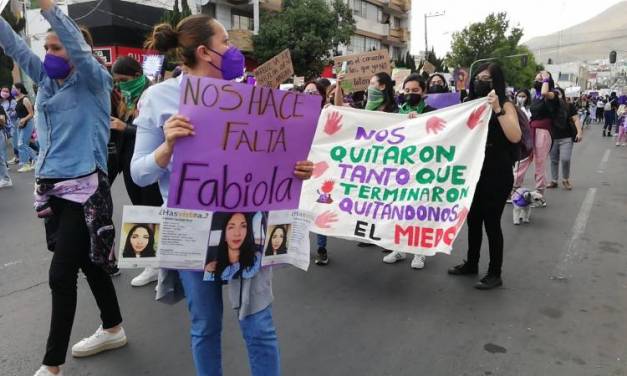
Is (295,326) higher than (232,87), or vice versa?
(232,87)

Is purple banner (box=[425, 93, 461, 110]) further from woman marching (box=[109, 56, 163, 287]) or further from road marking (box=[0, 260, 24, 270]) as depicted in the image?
road marking (box=[0, 260, 24, 270])

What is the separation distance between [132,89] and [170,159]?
2.47 meters

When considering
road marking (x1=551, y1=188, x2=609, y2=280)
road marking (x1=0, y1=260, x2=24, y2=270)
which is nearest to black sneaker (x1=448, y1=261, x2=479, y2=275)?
road marking (x1=551, y1=188, x2=609, y2=280)

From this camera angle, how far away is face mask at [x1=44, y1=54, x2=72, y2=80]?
2.69m

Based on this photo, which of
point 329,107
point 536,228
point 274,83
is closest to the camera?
point 329,107

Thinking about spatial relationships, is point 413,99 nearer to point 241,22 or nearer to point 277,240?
point 277,240

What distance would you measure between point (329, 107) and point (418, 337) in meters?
2.33

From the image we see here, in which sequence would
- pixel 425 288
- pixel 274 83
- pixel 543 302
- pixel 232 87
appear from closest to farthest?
1. pixel 232 87
2. pixel 543 302
3. pixel 425 288
4. pixel 274 83

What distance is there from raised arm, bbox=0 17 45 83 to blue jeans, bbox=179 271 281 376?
148 cm

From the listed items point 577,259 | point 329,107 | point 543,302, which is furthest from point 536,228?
point 329,107

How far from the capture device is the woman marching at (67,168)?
275 centimetres

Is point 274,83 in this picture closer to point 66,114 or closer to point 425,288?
point 425,288

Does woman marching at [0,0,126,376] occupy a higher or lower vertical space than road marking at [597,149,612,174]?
higher

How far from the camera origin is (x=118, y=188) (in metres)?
8.91
